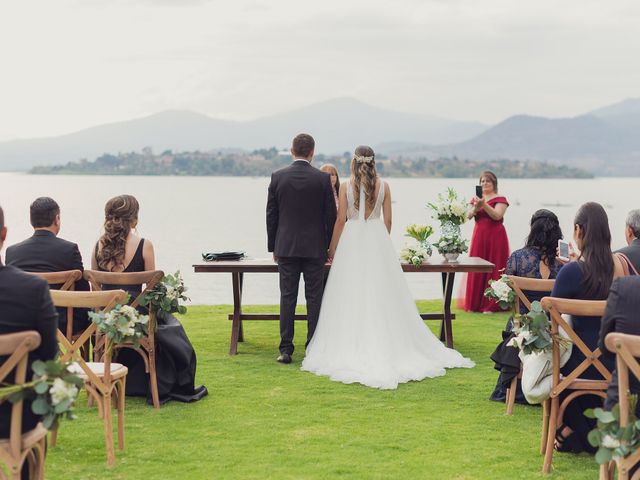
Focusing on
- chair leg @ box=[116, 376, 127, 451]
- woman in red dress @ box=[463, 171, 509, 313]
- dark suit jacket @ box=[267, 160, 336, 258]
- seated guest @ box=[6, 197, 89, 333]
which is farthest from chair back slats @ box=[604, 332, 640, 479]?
woman in red dress @ box=[463, 171, 509, 313]

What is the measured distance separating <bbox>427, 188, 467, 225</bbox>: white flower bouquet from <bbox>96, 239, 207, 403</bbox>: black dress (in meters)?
3.24

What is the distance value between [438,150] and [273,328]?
127 metres

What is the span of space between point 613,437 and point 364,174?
4.19 meters

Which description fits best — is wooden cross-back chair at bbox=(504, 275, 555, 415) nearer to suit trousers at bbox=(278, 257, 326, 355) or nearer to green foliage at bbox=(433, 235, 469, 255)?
suit trousers at bbox=(278, 257, 326, 355)

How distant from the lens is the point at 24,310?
3695 mm

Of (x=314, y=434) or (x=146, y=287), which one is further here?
(x=146, y=287)

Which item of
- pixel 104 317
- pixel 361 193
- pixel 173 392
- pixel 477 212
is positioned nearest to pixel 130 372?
pixel 173 392

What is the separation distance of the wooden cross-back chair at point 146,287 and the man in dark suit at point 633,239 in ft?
9.81

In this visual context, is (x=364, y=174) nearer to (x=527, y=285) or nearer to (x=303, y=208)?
(x=303, y=208)

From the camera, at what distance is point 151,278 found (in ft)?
19.6

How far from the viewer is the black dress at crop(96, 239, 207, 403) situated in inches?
249

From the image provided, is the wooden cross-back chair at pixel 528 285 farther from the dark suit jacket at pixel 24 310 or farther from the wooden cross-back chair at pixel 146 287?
the dark suit jacket at pixel 24 310

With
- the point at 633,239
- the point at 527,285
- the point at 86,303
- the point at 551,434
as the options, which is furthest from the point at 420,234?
the point at 86,303

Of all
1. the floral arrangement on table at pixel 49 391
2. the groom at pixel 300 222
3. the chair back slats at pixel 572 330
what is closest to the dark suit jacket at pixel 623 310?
the chair back slats at pixel 572 330
